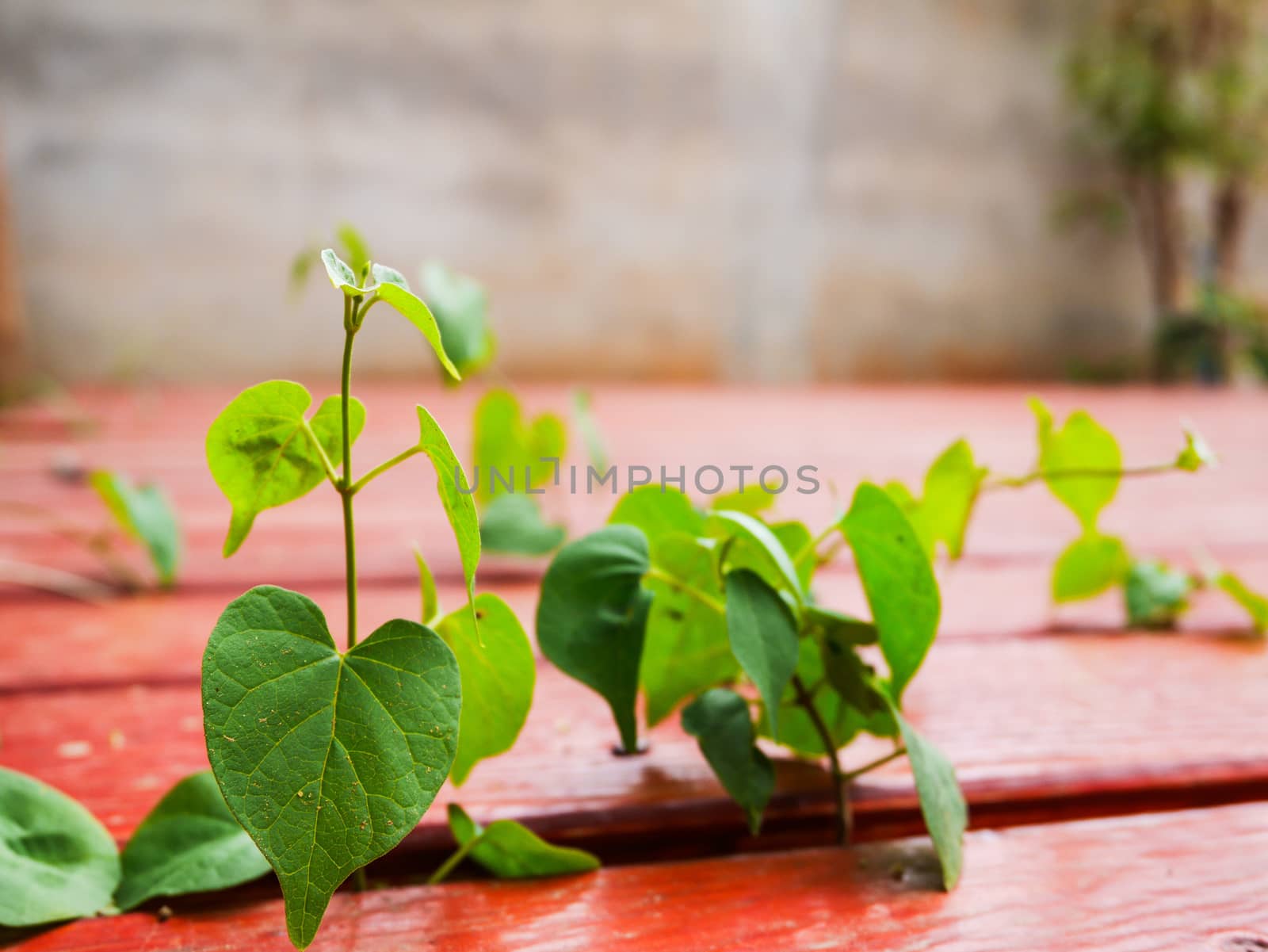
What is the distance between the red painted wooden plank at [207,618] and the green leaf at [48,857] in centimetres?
12

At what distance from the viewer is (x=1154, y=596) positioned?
378mm

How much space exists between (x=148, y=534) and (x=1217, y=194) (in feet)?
11.8

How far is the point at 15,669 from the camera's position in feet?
1.05

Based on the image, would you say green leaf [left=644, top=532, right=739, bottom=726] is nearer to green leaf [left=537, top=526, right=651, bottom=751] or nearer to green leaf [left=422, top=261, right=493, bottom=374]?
green leaf [left=537, top=526, right=651, bottom=751]

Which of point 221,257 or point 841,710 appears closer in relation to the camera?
point 841,710

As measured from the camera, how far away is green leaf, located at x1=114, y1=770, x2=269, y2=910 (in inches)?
7.1

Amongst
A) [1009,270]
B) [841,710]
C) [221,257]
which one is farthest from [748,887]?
[1009,270]

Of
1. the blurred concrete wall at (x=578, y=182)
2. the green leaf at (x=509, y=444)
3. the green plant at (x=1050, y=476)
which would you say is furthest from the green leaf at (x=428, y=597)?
the blurred concrete wall at (x=578, y=182)

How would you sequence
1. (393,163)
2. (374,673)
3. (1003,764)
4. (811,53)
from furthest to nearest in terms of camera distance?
(811,53)
(393,163)
(1003,764)
(374,673)

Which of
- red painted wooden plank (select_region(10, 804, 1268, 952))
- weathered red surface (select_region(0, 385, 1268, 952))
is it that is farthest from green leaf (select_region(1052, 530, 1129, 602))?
red painted wooden plank (select_region(10, 804, 1268, 952))

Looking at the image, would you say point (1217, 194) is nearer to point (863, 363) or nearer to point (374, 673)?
point (863, 363)

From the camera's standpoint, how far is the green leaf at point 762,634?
0.17 m

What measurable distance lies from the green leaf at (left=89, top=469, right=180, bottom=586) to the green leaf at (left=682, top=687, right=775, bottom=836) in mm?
300

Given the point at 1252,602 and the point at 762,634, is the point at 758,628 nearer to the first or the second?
the point at 762,634
